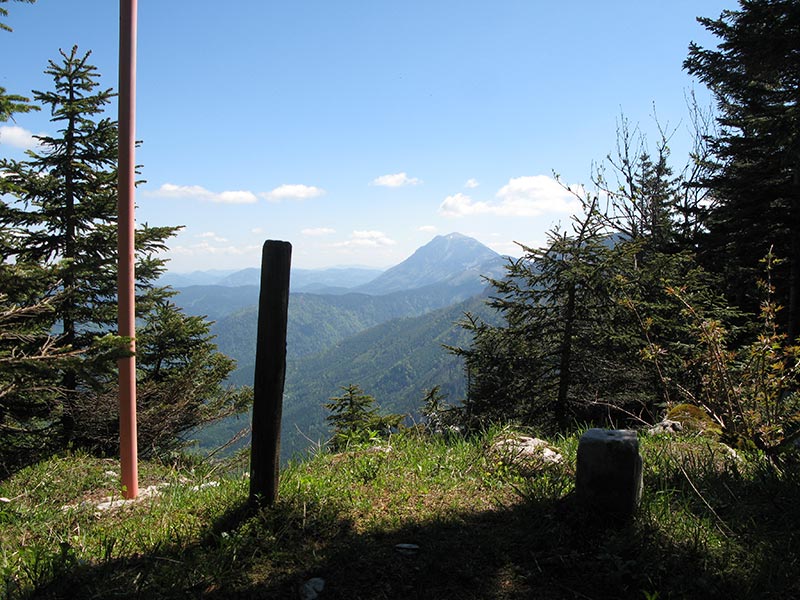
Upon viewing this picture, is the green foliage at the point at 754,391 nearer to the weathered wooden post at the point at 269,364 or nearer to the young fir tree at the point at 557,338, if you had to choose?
the weathered wooden post at the point at 269,364

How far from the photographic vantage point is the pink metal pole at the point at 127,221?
448 centimetres

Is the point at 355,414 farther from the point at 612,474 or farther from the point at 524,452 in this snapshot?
the point at 612,474

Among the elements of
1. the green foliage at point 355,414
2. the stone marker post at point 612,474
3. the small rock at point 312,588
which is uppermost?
the stone marker post at point 612,474

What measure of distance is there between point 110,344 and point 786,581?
5483 millimetres

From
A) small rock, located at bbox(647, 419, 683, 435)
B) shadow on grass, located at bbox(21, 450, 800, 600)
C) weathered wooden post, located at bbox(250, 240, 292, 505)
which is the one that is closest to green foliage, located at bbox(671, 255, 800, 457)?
shadow on grass, located at bbox(21, 450, 800, 600)

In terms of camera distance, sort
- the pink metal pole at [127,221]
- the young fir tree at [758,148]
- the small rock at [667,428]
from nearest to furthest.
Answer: the pink metal pole at [127,221] < the small rock at [667,428] < the young fir tree at [758,148]

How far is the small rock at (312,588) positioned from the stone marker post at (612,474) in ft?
5.81

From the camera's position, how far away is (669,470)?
3.66m

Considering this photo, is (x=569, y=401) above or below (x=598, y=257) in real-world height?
below

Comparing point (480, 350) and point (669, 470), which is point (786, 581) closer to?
point (669, 470)

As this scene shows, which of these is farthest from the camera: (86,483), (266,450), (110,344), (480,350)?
(480,350)

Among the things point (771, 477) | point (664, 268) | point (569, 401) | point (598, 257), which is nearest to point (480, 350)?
point (569, 401)

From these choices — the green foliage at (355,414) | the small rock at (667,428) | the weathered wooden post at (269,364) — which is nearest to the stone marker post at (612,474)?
the weathered wooden post at (269,364)

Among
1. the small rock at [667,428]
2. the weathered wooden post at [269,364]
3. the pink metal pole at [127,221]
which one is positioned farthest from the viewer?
the small rock at [667,428]
